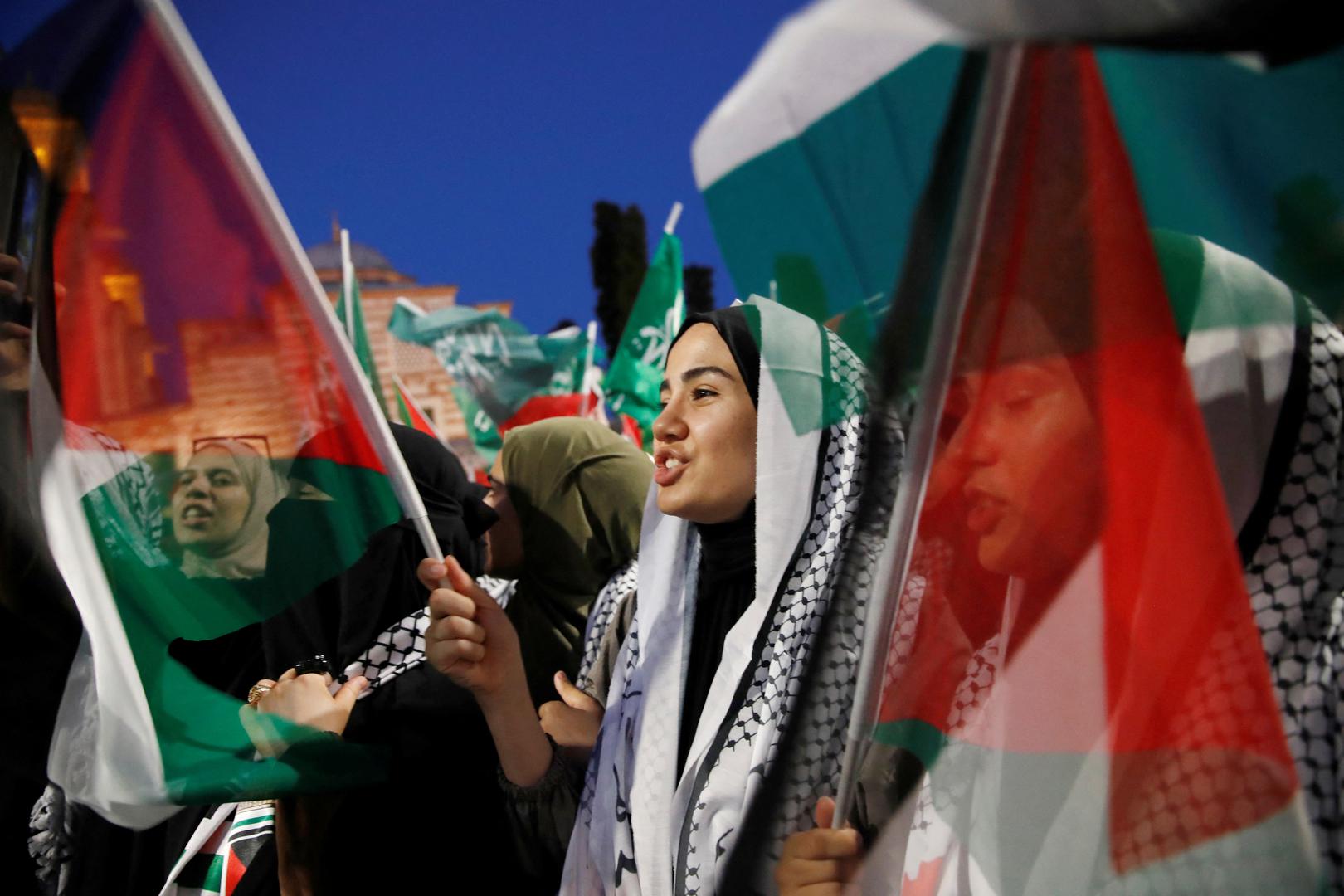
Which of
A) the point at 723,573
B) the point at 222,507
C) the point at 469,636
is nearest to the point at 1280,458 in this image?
the point at 723,573

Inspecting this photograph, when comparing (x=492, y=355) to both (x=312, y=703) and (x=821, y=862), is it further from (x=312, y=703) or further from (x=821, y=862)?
(x=821, y=862)

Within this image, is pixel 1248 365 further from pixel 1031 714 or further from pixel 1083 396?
pixel 1031 714

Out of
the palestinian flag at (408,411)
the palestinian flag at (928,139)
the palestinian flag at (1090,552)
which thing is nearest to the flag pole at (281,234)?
the palestinian flag at (928,139)

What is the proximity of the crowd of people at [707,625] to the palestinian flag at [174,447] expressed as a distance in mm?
17

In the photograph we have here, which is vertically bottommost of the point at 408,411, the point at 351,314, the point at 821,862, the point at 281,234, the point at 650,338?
the point at 821,862

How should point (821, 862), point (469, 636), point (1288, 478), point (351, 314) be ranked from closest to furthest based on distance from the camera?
1. point (1288, 478)
2. point (821, 862)
3. point (469, 636)
4. point (351, 314)

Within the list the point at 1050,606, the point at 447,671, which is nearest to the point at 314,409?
the point at 447,671

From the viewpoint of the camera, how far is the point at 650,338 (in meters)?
5.34

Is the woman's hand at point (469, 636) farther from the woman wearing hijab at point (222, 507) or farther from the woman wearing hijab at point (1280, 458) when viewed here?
the woman wearing hijab at point (1280, 458)

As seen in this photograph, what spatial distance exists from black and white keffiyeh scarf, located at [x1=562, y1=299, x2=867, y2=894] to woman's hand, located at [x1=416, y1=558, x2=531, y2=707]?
0.80ft

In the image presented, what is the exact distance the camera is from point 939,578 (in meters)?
1.25

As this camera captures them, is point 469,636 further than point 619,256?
No

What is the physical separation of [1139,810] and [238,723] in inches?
52.8

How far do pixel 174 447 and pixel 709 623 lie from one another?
955 millimetres
